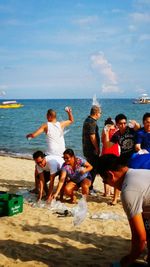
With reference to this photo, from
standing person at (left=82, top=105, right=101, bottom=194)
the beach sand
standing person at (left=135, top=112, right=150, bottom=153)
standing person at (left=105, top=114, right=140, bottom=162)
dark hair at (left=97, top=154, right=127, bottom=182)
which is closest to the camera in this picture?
dark hair at (left=97, top=154, right=127, bottom=182)

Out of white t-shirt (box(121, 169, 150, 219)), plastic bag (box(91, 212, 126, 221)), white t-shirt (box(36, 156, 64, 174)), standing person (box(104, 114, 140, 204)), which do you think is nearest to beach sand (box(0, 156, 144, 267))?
plastic bag (box(91, 212, 126, 221))

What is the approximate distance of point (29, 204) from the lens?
746 centimetres

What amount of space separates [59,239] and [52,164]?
2.27 meters

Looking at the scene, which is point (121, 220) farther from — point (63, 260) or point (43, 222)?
point (63, 260)

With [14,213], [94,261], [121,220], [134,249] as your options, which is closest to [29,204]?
[14,213]

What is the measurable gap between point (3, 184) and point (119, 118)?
4218 mm

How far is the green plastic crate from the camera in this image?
6.44 m

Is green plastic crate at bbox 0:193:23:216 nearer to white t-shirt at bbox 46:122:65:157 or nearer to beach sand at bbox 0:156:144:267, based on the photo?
beach sand at bbox 0:156:144:267

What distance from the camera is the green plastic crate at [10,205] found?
6.44 meters

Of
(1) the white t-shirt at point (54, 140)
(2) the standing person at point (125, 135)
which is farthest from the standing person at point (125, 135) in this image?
(1) the white t-shirt at point (54, 140)

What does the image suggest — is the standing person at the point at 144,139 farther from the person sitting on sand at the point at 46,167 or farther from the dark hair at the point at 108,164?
the dark hair at the point at 108,164

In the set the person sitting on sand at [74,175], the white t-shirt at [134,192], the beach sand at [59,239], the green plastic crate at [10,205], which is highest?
the white t-shirt at [134,192]

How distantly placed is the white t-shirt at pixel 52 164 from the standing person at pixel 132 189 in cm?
400

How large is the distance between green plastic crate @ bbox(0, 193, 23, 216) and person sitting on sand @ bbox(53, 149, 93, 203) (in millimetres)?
839
